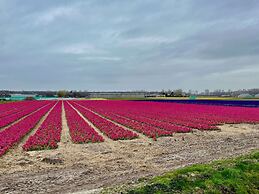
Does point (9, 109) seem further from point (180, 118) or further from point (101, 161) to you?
point (101, 161)

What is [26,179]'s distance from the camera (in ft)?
25.0

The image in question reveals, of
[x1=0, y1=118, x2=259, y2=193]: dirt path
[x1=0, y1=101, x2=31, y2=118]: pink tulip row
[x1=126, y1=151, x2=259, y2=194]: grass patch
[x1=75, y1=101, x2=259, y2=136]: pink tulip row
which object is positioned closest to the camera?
[x1=126, y1=151, x2=259, y2=194]: grass patch

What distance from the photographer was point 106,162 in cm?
964

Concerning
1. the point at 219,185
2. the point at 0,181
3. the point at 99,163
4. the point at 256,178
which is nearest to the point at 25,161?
the point at 0,181

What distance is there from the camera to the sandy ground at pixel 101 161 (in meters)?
7.21

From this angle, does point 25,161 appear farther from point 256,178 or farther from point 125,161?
point 256,178

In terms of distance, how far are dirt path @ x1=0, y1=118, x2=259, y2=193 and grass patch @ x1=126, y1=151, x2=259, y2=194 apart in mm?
1134

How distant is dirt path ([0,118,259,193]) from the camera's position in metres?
7.19

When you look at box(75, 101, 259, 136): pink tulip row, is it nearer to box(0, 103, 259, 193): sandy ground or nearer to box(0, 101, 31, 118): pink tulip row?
box(0, 103, 259, 193): sandy ground

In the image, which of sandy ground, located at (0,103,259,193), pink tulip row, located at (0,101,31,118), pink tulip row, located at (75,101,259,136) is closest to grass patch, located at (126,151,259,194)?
sandy ground, located at (0,103,259,193)

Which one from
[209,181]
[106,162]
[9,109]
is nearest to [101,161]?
[106,162]

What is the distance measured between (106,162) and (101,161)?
27cm

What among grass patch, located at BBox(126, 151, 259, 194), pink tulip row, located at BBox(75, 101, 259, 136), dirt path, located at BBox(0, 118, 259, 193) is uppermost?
grass patch, located at BBox(126, 151, 259, 194)

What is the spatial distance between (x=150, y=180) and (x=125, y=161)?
3.00 metres
